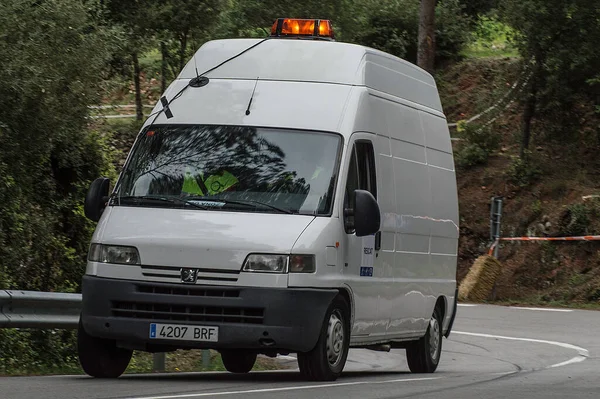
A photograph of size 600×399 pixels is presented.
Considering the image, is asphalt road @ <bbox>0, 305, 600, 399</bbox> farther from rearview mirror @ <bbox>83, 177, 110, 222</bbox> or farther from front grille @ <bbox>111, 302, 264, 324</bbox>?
rearview mirror @ <bbox>83, 177, 110, 222</bbox>

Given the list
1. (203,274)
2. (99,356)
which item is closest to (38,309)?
(99,356)

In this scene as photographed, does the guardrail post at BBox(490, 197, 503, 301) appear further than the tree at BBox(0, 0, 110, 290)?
Yes

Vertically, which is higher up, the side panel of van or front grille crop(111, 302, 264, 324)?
the side panel of van

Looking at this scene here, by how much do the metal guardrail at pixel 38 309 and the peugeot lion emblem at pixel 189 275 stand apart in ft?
6.62

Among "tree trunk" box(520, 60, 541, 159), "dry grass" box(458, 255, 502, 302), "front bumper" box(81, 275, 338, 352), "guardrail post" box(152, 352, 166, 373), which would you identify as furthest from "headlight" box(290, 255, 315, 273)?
"tree trunk" box(520, 60, 541, 159)

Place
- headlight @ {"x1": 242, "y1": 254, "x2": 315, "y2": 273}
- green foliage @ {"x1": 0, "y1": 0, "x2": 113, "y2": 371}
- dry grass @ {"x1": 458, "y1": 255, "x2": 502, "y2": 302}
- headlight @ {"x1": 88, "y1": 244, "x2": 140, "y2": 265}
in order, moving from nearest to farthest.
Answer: headlight @ {"x1": 242, "y1": 254, "x2": 315, "y2": 273}, headlight @ {"x1": 88, "y1": 244, "x2": 140, "y2": 265}, green foliage @ {"x1": 0, "y1": 0, "x2": 113, "y2": 371}, dry grass @ {"x1": 458, "y1": 255, "x2": 502, "y2": 302}

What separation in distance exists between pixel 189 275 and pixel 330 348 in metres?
1.42

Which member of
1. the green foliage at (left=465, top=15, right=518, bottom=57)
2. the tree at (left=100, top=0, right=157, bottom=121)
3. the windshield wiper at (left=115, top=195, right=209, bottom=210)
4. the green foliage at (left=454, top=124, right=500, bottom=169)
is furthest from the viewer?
the green foliage at (left=465, top=15, right=518, bottom=57)

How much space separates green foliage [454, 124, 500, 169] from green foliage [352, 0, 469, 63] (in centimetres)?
432

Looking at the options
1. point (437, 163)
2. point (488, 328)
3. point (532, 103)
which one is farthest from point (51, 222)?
point (532, 103)

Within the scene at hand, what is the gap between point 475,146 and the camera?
122ft

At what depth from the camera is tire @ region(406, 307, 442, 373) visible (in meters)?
15.4

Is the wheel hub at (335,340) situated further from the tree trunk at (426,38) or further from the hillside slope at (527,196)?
the hillside slope at (527,196)

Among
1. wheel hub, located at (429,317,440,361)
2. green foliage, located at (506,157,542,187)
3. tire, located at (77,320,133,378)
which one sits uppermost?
green foliage, located at (506,157,542,187)
